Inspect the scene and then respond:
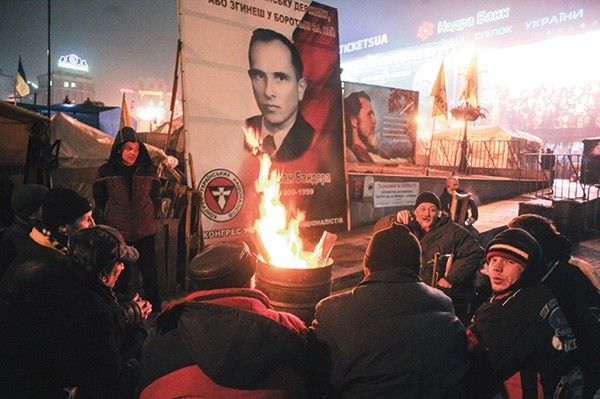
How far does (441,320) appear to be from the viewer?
2164 mm

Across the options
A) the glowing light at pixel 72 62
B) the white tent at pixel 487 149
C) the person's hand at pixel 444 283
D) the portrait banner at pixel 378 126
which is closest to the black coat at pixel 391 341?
the person's hand at pixel 444 283

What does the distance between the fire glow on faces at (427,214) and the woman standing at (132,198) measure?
3764mm

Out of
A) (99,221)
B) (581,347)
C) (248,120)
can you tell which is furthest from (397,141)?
(581,347)

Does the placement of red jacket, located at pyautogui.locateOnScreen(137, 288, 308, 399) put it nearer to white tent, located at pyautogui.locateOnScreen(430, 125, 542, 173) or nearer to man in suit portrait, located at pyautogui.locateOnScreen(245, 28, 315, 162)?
man in suit portrait, located at pyautogui.locateOnScreen(245, 28, 315, 162)

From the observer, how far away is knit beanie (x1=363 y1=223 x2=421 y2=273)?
7.79 feet

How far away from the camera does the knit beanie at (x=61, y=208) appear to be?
10.1 feet

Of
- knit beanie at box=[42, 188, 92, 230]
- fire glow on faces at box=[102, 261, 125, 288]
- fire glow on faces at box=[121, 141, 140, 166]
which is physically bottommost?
fire glow on faces at box=[102, 261, 125, 288]

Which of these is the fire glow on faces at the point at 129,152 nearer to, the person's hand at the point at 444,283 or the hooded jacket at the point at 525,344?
the person's hand at the point at 444,283

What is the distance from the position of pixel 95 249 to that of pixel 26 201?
175cm

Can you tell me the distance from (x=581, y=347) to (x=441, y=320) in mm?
1355

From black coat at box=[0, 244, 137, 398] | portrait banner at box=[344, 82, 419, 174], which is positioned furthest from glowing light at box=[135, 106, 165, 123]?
black coat at box=[0, 244, 137, 398]

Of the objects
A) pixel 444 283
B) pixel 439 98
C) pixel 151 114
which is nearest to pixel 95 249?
pixel 444 283

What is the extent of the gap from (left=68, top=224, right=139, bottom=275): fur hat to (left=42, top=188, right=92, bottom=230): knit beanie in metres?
0.89

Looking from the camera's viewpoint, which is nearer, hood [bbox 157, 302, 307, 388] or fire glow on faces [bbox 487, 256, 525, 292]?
hood [bbox 157, 302, 307, 388]
